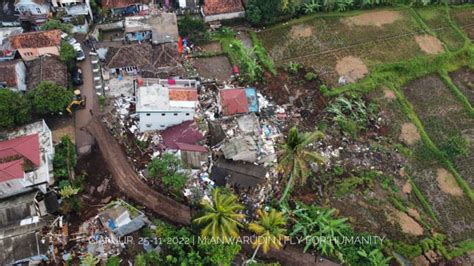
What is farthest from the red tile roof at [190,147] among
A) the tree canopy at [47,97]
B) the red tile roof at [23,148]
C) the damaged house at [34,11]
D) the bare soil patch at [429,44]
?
the bare soil patch at [429,44]

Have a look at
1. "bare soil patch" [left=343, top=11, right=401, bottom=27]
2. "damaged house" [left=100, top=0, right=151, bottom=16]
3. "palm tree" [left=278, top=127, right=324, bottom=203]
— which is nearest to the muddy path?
"palm tree" [left=278, top=127, right=324, bottom=203]

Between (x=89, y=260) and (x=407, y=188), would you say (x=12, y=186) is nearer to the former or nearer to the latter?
(x=89, y=260)

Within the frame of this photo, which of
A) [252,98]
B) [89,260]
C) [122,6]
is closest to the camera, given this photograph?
[89,260]

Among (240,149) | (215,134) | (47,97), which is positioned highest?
(47,97)

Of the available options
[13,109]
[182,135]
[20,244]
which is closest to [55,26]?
[13,109]

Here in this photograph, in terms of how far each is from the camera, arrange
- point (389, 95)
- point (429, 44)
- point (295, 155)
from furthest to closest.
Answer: point (429, 44) < point (389, 95) < point (295, 155)

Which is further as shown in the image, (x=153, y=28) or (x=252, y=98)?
(x=153, y=28)
